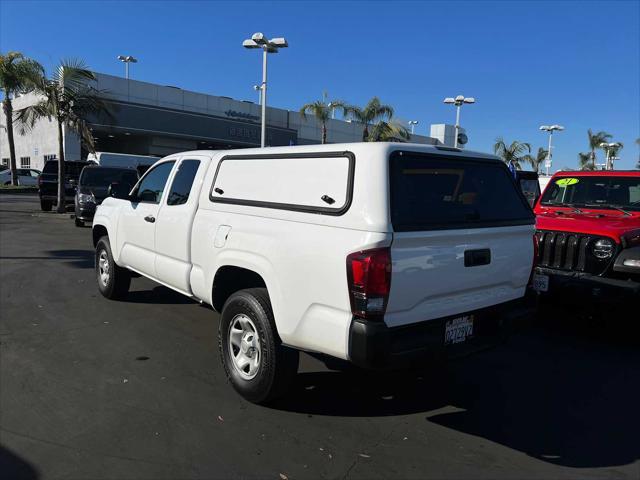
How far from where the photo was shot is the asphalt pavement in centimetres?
315

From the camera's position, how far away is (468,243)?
358cm

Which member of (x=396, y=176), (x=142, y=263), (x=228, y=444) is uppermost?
(x=396, y=176)

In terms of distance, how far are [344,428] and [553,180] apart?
5666 millimetres

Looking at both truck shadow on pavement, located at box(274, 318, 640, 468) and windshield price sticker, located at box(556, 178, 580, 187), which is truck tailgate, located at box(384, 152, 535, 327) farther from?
windshield price sticker, located at box(556, 178, 580, 187)

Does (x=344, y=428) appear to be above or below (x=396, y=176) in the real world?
below

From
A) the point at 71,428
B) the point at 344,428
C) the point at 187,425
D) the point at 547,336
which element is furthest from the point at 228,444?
the point at 547,336

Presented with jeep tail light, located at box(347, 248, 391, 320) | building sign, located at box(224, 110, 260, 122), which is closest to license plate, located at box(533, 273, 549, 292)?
jeep tail light, located at box(347, 248, 391, 320)

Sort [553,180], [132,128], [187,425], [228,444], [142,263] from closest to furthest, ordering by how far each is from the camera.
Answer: [228,444]
[187,425]
[142,263]
[553,180]
[132,128]

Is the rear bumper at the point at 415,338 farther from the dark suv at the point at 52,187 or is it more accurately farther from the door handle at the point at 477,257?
the dark suv at the point at 52,187

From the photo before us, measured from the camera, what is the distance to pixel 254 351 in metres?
3.95

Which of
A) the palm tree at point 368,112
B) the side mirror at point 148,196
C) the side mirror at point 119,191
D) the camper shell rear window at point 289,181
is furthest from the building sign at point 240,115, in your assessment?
the camper shell rear window at point 289,181

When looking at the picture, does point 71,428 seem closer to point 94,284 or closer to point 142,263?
point 142,263

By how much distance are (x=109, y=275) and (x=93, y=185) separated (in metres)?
9.35

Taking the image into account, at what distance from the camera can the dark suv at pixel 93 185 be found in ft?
47.9
